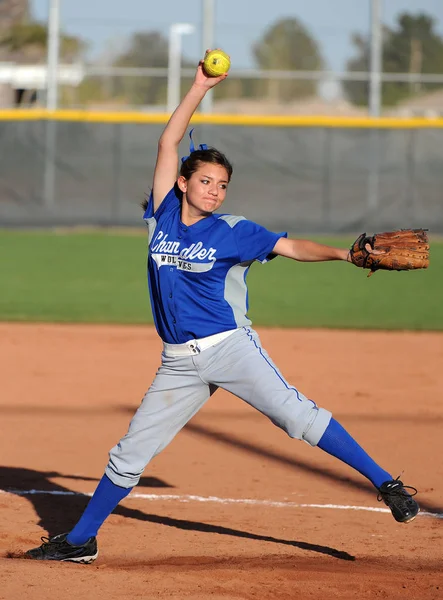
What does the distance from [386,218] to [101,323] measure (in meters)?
9.50

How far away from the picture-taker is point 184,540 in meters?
4.11

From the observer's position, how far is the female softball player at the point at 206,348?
3.63 metres

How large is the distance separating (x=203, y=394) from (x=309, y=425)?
44 centimetres

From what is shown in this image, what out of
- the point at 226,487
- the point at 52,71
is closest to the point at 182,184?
Answer: the point at 226,487

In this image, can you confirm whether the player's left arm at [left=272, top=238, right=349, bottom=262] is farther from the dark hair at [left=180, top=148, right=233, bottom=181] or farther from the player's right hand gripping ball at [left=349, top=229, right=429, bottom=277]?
the dark hair at [left=180, top=148, right=233, bottom=181]

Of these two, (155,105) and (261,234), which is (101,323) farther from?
(155,105)

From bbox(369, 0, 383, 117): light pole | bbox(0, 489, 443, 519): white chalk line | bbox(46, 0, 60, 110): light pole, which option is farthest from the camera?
bbox(369, 0, 383, 117): light pole

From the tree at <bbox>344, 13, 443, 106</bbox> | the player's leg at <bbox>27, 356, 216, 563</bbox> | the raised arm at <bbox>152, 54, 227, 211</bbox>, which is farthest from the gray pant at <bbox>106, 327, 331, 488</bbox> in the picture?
the tree at <bbox>344, 13, 443, 106</bbox>

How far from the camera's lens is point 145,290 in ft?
40.7

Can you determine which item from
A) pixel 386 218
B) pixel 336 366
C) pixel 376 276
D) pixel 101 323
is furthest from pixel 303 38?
pixel 336 366

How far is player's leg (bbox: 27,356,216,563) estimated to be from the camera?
3.71 metres

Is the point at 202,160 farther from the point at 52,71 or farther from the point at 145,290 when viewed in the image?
the point at 52,71

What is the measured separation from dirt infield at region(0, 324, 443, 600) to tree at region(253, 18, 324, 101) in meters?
17.7

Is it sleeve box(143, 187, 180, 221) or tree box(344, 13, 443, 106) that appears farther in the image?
tree box(344, 13, 443, 106)
